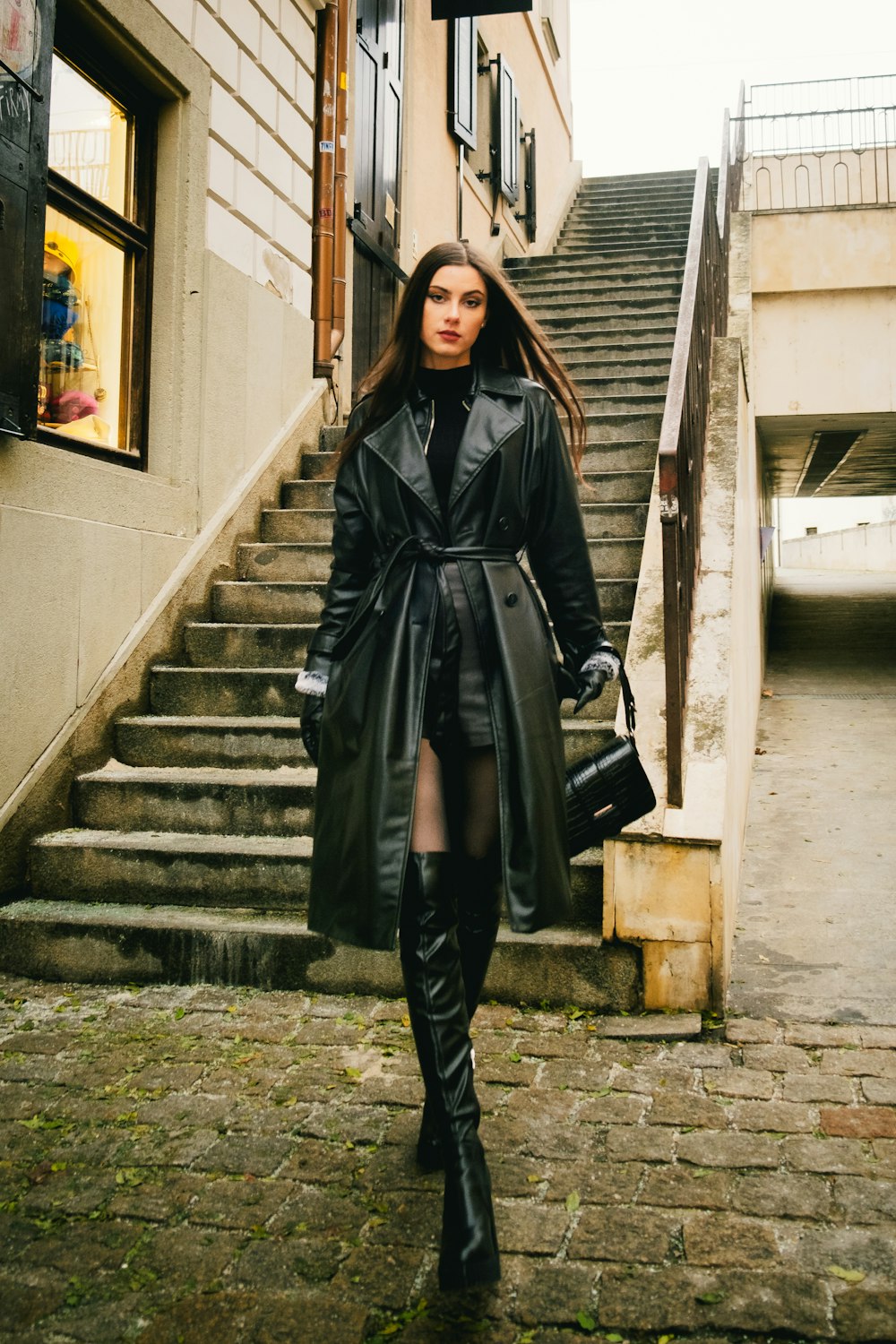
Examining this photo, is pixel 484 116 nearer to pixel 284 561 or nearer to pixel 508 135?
pixel 508 135

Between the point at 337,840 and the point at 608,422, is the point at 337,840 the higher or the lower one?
the lower one

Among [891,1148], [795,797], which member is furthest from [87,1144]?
[795,797]

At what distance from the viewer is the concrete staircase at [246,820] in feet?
11.4

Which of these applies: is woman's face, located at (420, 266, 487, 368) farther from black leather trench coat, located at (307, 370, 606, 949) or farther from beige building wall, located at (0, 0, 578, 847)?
beige building wall, located at (0, 0, 578, 847)

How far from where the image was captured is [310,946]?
11.4 feet

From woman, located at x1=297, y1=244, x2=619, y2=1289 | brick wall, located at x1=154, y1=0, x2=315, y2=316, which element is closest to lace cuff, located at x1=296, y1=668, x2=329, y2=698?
woman, located at x1=297, y1=244, x2=619, y2=1289

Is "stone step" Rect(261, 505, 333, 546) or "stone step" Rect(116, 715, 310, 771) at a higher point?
"stone step" Rect(261, 505, 333, 546)

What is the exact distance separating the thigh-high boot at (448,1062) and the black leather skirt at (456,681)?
257mm

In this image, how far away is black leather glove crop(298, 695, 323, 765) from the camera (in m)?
2.38

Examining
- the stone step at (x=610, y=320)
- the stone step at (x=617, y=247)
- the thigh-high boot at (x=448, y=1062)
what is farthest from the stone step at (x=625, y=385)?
the thigh-high boot at (x=448, y=1062)

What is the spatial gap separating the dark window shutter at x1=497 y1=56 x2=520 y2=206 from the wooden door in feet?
11.5

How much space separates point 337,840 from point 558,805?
1.54ft

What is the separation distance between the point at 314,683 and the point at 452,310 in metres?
0.88

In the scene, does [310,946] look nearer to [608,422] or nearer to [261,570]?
[261,570]
